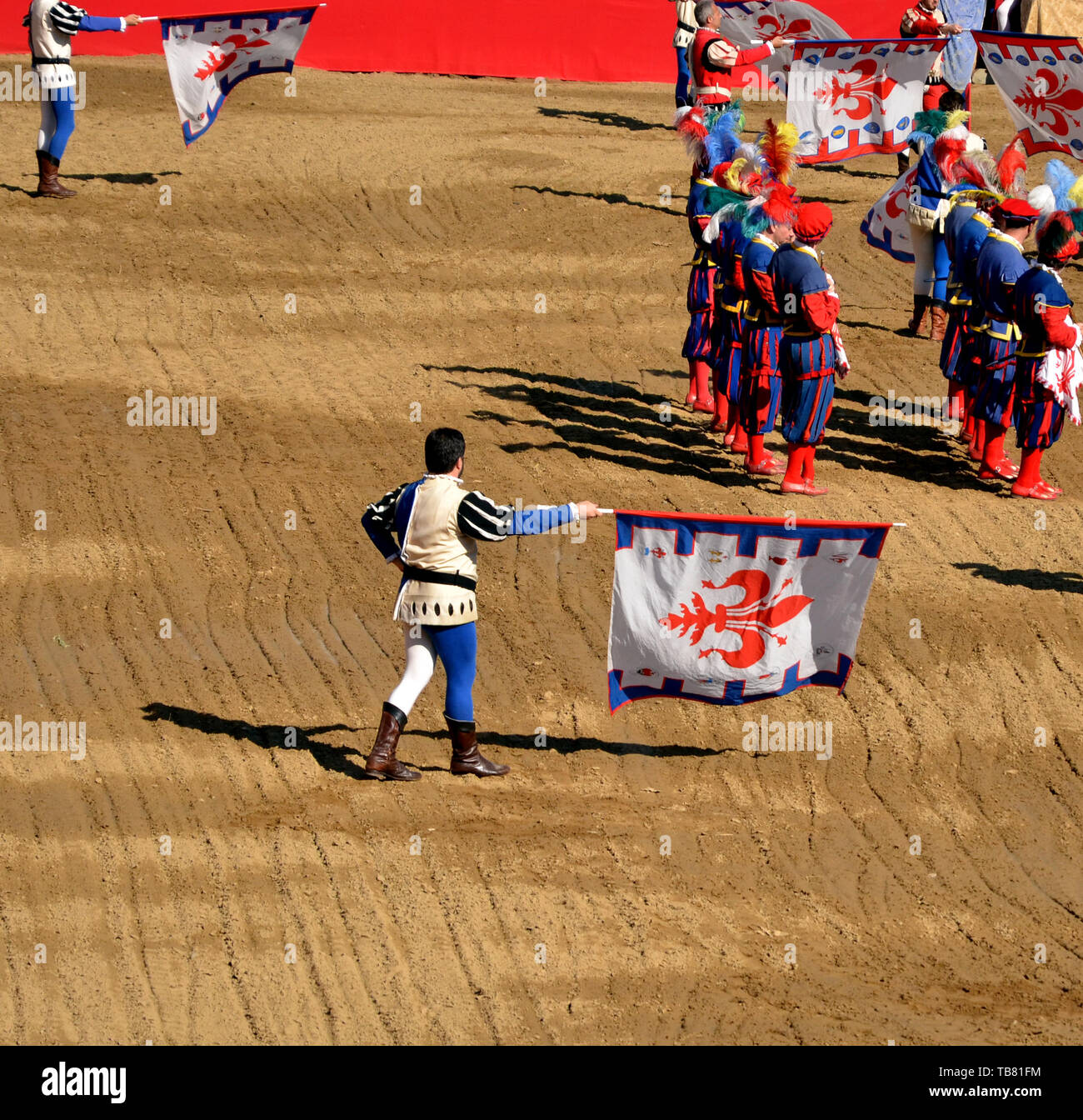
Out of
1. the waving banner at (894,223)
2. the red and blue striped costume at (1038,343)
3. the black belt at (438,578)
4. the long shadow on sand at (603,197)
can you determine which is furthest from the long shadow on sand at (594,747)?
the long shadow on sand at (603,197)

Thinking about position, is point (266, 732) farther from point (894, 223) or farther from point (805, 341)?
point (894, 223)

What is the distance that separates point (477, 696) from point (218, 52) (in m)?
9.72

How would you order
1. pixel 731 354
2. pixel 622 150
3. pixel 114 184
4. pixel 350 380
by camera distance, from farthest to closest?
pixel 622 150 → pixel 114 184 → pixel 350 380 → pixel 731 354

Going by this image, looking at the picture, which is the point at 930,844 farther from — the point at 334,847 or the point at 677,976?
the point at 334,847

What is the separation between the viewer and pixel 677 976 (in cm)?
663

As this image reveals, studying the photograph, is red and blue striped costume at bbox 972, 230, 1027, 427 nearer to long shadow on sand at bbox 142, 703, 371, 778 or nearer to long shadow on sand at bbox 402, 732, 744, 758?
long shadow on sand at bbox 402, 732, 744, 758

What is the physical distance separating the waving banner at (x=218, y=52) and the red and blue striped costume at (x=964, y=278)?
292 inches

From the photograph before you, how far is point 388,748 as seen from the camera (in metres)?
7.97

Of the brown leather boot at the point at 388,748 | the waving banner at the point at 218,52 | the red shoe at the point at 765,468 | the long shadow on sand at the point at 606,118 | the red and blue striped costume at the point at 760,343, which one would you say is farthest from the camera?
the long shadow on sand at the point at 606,118

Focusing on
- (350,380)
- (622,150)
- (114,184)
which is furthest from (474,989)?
Answer: (622,150)

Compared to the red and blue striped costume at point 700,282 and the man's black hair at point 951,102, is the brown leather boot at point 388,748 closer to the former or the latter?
the red and blue striped costume at point 700,282

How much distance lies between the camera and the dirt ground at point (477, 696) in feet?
21.7

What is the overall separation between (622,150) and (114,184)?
6588 mm

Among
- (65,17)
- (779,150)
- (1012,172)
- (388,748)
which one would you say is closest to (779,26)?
(1012,172)
